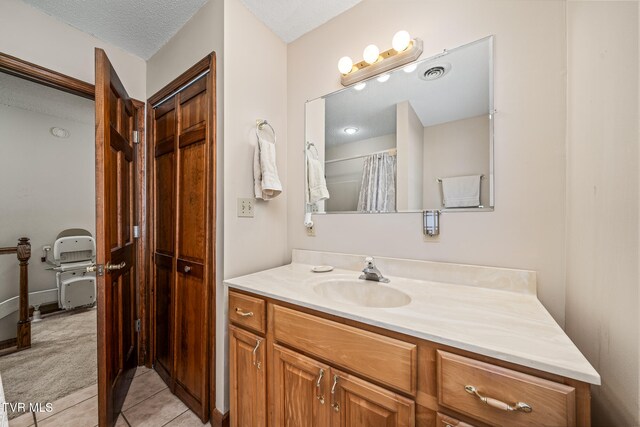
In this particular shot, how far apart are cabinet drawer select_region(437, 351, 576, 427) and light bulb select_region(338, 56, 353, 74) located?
145cm

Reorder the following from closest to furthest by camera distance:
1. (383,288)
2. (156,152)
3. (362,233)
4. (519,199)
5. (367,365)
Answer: (367,365)
(519,199)
(383,288)
(362,233)
(156,152)

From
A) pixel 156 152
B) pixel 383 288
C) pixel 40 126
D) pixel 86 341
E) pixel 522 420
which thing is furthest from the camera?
pixel 40 126

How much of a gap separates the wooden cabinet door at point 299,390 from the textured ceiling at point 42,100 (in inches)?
136

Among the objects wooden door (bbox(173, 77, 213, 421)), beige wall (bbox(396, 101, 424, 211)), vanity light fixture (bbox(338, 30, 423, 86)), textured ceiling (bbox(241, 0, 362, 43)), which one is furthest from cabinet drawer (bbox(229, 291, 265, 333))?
textured ceiling (bbox(241, 0, 362, 43))

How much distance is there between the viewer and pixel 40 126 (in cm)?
310

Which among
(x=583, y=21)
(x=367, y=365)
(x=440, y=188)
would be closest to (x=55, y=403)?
(x=367, y=365)

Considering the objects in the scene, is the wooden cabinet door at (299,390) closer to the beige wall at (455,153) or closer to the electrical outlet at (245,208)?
the electrical outlet at (245,208)

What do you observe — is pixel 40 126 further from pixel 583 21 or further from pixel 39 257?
pixel 583 21

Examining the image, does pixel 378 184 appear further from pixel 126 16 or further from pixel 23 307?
pixel 23 307

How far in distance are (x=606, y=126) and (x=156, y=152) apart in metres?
2.39

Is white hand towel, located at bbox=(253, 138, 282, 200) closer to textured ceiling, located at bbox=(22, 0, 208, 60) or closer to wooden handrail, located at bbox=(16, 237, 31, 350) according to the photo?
textured ceiling, located at bbox=(22, 0, 208, 60)

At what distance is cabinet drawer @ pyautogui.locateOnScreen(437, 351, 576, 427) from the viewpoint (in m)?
0.54

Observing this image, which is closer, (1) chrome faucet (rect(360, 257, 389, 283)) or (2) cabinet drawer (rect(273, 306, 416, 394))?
(2) cabinet drawer (rect(273, 306, 416, 394))

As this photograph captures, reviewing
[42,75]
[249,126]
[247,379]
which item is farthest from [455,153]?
[42,75]
